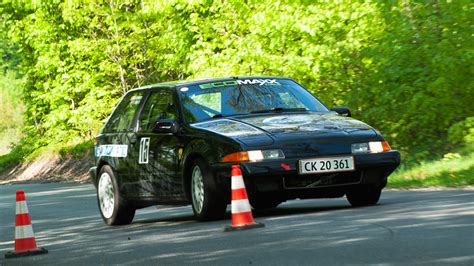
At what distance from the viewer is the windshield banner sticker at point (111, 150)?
45.3 feet

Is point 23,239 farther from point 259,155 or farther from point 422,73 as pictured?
point 422,73

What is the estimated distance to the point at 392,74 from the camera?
21.2m

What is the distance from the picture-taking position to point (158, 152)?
1289 centimetres

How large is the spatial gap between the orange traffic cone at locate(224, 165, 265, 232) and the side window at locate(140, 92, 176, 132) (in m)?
2.48

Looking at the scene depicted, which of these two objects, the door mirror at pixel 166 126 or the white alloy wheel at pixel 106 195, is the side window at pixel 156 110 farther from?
the white alloy wheel at pixel 106 195

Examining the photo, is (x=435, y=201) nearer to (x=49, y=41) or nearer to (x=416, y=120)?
(x=416, y=120)

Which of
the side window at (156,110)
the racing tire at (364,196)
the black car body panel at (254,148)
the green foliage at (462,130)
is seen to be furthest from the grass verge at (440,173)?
the side window at (156,110)

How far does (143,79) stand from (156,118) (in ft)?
87.4

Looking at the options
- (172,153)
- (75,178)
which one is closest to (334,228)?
(172,153)

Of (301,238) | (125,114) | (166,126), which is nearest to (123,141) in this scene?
(125,114)

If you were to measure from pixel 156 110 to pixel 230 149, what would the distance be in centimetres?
223

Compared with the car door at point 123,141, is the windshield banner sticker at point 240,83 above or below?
above

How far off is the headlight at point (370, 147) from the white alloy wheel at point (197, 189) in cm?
157

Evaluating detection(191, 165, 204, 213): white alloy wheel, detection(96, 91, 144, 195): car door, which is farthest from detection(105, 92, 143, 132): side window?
detection(191, 165, 204, 213): white alloy wheel
